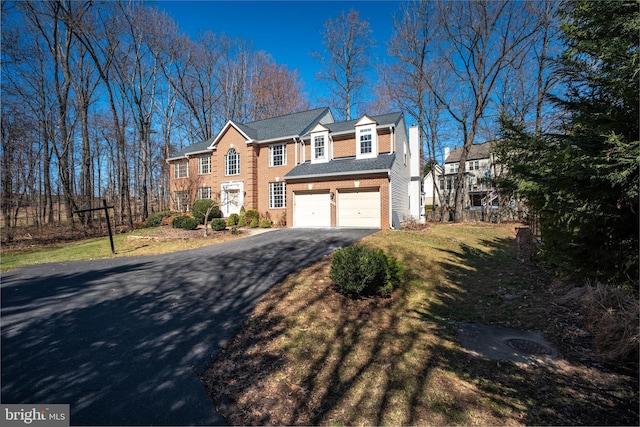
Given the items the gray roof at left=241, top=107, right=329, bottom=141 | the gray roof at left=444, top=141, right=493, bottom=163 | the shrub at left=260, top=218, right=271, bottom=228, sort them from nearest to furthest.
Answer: the shrub at left=260, top=218, right=271, bottom=228
the gray roof at left=241, top=107, right=329, bottom=141
the gray roof at left=444, top=141, right=493, bottom=163

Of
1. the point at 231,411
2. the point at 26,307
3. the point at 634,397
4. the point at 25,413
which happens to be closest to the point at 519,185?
the point at 634,397

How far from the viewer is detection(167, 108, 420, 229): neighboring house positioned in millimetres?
15781

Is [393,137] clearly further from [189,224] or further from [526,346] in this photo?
[526,346]

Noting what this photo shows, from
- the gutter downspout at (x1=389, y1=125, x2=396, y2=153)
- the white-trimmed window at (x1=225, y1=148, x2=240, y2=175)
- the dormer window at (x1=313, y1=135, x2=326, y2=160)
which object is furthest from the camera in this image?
the white-trimmed window at (x1=225, y1=148, x2=240, y2=175)

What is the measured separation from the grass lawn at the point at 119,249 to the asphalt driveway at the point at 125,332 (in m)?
2.56

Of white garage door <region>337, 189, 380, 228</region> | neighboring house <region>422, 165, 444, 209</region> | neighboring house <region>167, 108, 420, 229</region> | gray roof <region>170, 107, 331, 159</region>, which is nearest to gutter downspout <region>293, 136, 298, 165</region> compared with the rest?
neighboring house <region>167, 108, 420, 229</region>

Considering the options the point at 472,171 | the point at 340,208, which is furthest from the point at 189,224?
the point at 472,171

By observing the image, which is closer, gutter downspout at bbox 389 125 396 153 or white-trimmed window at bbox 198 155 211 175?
gutter downspout at bbox 389 125 396 153

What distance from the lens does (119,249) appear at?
12.7 metres

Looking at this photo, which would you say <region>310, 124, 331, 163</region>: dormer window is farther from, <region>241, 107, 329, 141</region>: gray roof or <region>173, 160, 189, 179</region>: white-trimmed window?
<region>173, 160, 189, 179</region>: white-trimmed window

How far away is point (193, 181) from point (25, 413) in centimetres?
2203

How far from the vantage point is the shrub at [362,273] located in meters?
5.84

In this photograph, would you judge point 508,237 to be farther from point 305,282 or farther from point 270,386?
point 270,386

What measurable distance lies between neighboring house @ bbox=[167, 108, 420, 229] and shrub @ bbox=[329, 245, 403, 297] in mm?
9063
